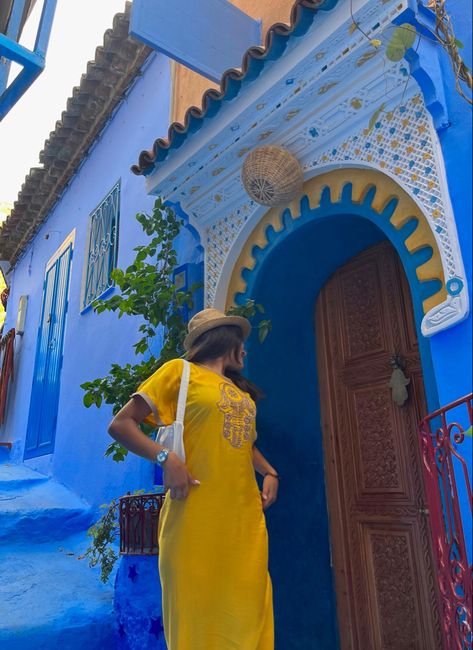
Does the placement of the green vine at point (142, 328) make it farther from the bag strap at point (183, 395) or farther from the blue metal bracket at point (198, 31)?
the bag strap at point (183, 395)

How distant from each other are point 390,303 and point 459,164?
2.24m

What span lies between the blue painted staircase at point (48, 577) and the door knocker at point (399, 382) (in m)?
1.99

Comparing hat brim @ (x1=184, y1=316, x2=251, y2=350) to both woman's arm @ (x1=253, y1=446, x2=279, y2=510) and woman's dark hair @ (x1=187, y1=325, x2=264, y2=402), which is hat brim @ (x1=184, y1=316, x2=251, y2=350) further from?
woman's arm @ (x1=253, y1=446, x2=279, y2=510)

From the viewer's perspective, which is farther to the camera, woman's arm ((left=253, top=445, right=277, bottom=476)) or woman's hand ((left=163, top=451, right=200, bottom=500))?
woman's arm ((left=253, top=445, right=277, bottom=476))

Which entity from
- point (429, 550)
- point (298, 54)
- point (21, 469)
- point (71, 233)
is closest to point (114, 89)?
point (71, 233)

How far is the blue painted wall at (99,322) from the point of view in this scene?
484 cm

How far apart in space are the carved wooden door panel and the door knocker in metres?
0.04

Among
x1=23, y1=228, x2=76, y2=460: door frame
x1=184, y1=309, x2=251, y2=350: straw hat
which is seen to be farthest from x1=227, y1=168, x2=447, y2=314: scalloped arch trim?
x1=23, y1=228, x2=76, y2=460: door frame

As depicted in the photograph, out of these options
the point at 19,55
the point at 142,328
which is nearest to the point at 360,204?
the point at 142,328

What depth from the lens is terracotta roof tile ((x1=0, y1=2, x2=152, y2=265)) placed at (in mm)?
5648

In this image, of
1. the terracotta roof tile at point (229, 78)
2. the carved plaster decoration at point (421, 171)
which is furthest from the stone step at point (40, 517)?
the carved plaster decoration at point (421, 171)

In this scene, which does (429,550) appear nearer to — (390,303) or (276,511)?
(276,511)

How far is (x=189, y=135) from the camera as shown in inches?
127

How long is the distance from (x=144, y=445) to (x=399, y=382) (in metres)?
1.55
